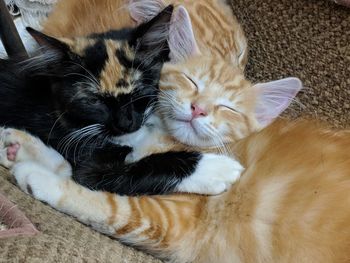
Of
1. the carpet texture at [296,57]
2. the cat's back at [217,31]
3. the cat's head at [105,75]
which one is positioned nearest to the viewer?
the carpet texture at [296,57]

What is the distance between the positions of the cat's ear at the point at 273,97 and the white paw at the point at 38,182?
0.63 metres

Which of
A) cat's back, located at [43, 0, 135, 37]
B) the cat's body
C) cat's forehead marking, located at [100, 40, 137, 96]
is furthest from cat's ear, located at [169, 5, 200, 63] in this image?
cat's back, located at [43, 0, 135, 37]

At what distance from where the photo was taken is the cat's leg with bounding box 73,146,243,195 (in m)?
1.32

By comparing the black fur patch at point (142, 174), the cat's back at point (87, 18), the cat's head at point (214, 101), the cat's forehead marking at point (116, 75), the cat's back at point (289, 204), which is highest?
the cat's back at point (87, 18)

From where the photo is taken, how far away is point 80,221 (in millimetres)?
1247

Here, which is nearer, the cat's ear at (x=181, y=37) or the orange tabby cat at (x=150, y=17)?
the cat's ear at (x=181, y=37)

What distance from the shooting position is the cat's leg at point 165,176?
132 centimetres

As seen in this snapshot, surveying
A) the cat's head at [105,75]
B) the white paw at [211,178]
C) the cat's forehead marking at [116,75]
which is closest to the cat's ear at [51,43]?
the cat's head at [105,75]

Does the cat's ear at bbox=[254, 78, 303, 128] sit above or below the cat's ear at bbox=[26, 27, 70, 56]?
below

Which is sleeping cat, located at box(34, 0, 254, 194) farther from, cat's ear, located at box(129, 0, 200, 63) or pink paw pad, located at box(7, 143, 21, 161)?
pink paw pad, located at box(7, 143, 21, 161)

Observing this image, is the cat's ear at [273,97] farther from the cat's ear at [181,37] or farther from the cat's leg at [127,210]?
the cat's leg at [127,210]

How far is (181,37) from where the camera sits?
143 centimetres

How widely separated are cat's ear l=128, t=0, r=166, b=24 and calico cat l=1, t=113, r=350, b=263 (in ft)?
1.85

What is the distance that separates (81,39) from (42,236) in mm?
634
